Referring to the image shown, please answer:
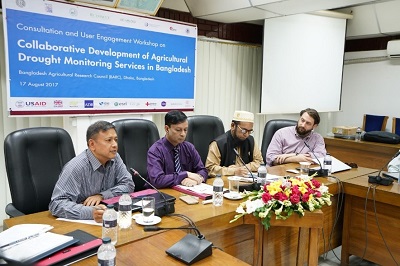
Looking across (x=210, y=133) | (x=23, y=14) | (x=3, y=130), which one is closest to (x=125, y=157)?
(x=210, y=133)

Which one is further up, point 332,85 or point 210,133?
point 332,85

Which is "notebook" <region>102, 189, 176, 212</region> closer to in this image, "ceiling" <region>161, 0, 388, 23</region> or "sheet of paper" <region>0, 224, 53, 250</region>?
"sheet of paper" <region>0, 224, 53, 250</region>

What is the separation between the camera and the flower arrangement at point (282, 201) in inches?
67.0

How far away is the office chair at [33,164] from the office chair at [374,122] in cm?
443

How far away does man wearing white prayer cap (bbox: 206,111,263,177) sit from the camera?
260cm

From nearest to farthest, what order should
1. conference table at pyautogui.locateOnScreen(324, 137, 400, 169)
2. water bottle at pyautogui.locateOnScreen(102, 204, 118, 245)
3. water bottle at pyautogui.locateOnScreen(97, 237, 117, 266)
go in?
water bottle at pyautogui.locateOnScreen(97, 237, 117, 266), water bottle at pyautogui.locateOnScreen(102, 204, 118, 245), conference table at pyautogui.locateOnScreen(324, 137, 400, 169)

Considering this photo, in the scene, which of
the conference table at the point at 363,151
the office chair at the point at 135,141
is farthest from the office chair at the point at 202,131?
the conference table at the point at 363,151

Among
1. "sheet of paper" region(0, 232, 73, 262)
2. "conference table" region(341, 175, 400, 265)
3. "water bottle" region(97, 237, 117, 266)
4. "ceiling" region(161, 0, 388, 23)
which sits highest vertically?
"ceiling" region(161, 0, 388, 23)

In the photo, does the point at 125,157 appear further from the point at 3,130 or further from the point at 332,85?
the point at 332,85

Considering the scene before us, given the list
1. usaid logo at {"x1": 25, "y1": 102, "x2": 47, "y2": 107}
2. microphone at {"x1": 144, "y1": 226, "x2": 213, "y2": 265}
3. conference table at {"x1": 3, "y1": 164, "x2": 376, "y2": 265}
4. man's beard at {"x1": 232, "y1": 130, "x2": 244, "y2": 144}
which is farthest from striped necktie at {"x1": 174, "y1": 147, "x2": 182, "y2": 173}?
usaid logo at {"x1": 25, "y1": 102, "x2": 47, "y2": 107}

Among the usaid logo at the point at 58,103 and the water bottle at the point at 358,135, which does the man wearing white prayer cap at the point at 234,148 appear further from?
the water bottle at the point at 358,135

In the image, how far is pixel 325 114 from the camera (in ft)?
18.0

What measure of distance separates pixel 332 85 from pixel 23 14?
3949 mm

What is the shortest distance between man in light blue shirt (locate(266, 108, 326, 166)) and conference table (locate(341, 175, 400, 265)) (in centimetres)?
62
